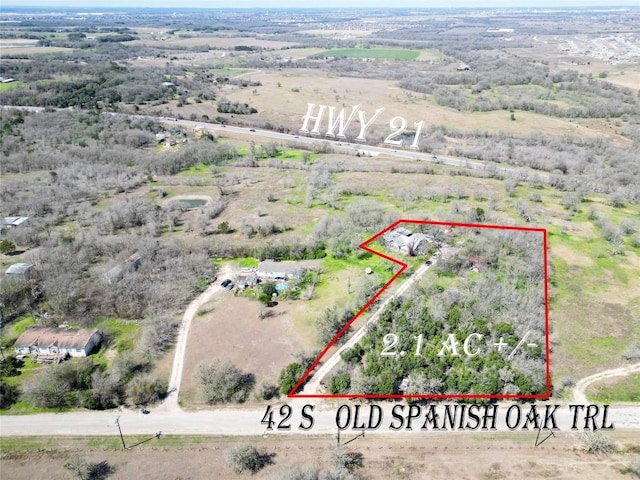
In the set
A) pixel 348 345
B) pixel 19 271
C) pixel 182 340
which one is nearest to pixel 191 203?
pixel 19 271

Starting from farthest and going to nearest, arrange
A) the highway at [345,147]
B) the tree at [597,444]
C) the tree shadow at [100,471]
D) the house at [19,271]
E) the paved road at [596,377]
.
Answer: the highway at [345,147] < the house at [19,271] < the paved road at [596,377] < the tree at [597,444] < the tree shadow at [100,471]

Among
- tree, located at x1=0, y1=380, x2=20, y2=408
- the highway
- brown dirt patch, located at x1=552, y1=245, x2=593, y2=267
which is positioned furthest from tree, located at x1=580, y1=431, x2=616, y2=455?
the highway

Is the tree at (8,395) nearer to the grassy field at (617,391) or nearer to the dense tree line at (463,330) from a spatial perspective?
the dense tree line at (463,330)

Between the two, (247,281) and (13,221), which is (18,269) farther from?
(247,281)

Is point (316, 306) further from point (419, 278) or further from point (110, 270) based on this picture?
point (110, 270)

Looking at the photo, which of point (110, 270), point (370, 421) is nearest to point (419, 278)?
point (370, 421)

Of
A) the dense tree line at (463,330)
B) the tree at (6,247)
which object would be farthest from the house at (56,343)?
the dense tree line at (463,330)
